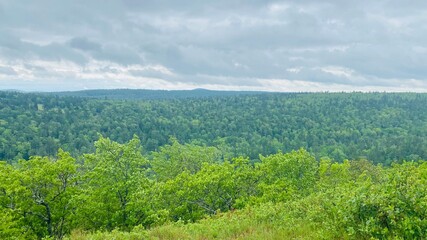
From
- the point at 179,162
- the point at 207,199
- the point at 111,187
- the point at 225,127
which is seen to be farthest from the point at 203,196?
the point at 225,127

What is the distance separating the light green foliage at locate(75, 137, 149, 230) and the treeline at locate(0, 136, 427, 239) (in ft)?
0.23

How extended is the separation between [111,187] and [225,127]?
13299 centimetres

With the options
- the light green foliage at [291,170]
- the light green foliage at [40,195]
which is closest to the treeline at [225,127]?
the light green foliage at [291,170]

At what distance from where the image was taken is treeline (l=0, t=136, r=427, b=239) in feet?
23.9

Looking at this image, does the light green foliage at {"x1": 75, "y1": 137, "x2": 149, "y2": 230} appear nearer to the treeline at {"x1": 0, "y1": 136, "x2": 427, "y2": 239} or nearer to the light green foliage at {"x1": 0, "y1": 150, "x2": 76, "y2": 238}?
the treeline at {"x1": 0, "y1": 136, "x2": 427, "y2": 239}

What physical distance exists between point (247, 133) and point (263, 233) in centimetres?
14127

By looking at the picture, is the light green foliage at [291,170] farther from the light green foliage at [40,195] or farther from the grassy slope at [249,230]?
the grassy slope at [249,230]

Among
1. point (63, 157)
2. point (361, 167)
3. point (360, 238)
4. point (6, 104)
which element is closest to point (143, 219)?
point (63, 157)

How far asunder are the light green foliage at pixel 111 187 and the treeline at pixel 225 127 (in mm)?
73323

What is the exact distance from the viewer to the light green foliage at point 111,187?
23891 millimetres

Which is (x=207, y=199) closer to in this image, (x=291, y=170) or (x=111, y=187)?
(x=111, y=187)

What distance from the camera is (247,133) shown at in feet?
494

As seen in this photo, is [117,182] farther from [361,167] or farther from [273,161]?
[361,167]

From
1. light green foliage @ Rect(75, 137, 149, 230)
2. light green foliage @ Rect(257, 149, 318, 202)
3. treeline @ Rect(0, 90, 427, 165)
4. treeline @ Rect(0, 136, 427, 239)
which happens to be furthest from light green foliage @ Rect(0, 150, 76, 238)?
treeline @ Rect(0, 90, 427, 165)
